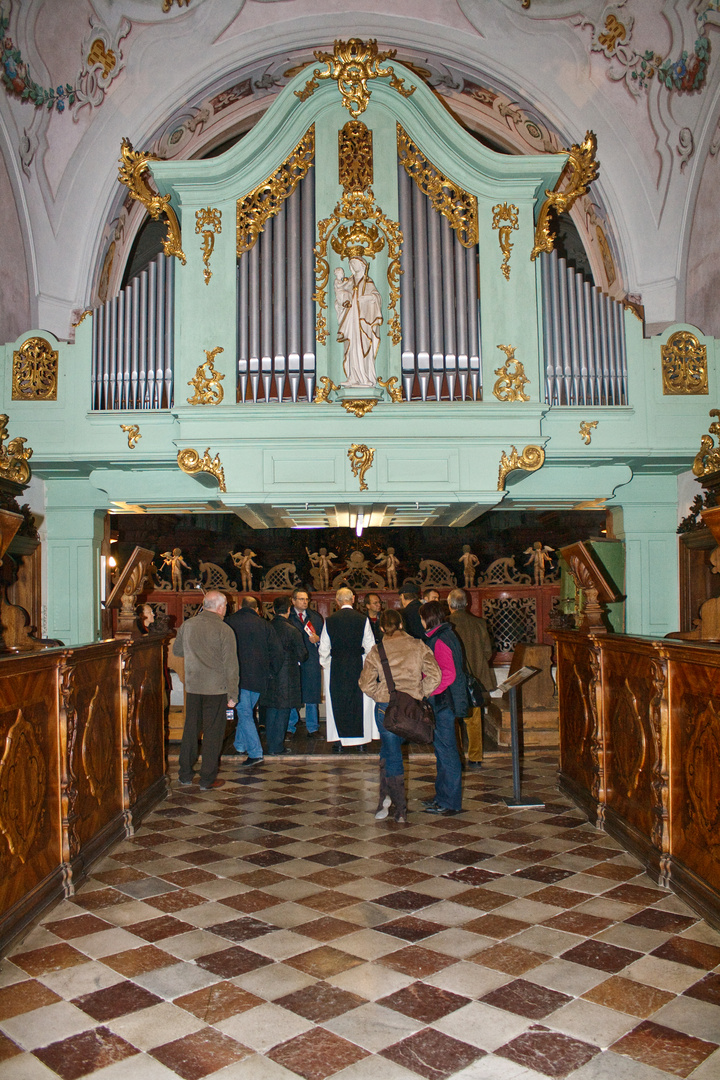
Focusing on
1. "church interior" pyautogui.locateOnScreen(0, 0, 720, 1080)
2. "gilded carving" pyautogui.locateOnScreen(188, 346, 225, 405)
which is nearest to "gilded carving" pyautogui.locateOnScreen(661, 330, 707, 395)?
"church interior" pyautogui.locateOnScreen(0, 0, 720, 1080)

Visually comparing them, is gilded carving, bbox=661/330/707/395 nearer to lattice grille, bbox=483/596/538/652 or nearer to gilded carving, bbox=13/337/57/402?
lattice grille, bbox=483/596/538/652

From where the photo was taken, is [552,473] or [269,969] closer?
[269,969]

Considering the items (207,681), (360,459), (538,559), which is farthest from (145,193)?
(538,559)

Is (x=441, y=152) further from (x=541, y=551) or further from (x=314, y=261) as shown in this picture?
(x=541, y=551)

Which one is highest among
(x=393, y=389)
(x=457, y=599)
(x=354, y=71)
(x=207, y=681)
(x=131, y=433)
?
(x=354, y=71)

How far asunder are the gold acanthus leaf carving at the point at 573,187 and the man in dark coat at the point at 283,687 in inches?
164

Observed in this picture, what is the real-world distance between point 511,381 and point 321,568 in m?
5.68

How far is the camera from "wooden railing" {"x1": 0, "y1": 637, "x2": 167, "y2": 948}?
146 inches

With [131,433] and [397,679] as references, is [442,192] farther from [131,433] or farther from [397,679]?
[397,679]

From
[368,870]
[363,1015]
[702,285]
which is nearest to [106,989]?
[363,1015]

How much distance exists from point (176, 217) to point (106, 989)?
635cm

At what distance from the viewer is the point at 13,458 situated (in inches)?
280

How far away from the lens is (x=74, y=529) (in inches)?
336

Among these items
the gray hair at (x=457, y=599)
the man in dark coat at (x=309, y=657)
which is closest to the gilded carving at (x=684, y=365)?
the gray hair at (x=457, y=599)
